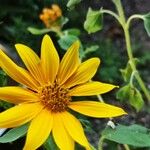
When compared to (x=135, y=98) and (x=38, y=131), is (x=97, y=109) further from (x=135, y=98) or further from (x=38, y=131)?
(x=135, y=98)

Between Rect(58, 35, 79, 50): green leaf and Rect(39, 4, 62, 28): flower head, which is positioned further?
Rect(39, 4, 62, 28): flower head

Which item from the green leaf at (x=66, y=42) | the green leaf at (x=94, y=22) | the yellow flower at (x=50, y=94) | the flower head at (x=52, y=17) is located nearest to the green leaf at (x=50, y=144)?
the yellow flower at (x=50, y=94)

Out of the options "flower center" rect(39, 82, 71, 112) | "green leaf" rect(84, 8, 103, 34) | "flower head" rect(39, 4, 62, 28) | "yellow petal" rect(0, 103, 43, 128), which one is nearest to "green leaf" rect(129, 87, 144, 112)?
"green leaf" rect(84, 8, 103, 34)

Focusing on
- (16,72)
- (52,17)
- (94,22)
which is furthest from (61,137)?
(52,17)

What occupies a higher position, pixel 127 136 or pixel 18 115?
pixel 18 115

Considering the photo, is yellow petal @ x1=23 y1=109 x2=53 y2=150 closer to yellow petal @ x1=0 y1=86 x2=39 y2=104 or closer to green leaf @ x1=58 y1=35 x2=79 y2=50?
yellow petal @ x1=0 y1=86 x2=39 y2=104

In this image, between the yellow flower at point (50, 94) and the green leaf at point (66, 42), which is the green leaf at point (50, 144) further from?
the green leaf at point (66, 42)

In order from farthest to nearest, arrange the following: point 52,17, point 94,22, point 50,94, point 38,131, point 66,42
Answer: point 52,17
point 66,42
point 94,22
point 50,94
point 38,131
